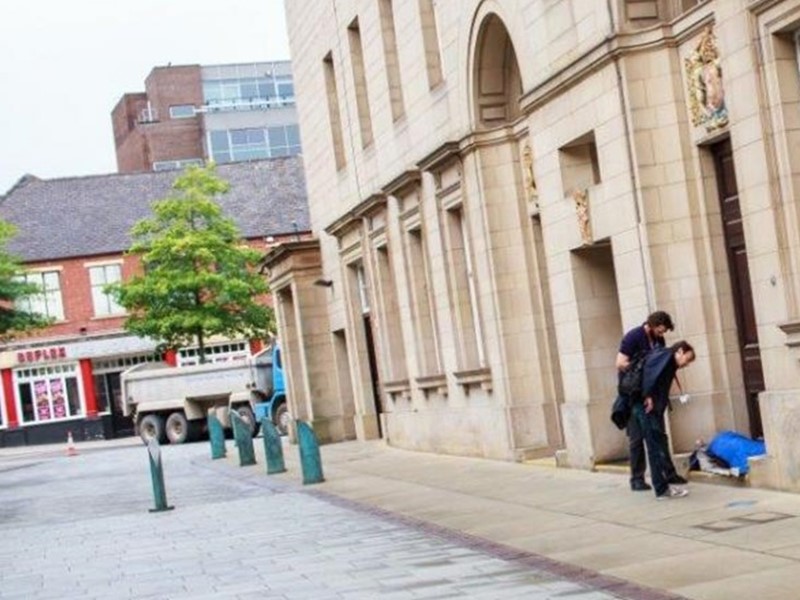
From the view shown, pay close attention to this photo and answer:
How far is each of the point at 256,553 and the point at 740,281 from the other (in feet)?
17.0

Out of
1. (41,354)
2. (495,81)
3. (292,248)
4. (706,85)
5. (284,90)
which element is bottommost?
(706,85)

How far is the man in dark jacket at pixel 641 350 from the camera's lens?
44.7ft

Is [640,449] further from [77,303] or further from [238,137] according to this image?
[238,137]

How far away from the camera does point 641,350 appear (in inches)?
551

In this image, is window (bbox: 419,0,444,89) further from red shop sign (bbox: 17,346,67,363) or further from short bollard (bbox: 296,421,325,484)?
red shop sign (bbox: 17,346,67,363)

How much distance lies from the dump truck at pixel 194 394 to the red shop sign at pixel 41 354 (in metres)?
13.7

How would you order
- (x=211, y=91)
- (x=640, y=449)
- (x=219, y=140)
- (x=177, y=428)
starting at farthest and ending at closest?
(x=211, y=91) < (x=219, y=140) < (x=177, y=428) < (x=640, y=449)

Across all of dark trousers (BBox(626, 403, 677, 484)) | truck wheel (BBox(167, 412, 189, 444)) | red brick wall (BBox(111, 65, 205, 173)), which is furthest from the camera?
red brick wall (BBox(111, 65, 205, 173))

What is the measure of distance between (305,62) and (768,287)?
20830 millimetres

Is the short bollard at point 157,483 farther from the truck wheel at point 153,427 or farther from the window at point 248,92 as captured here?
the window at point 248,92

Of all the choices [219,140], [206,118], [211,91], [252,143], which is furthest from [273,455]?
[211,91]

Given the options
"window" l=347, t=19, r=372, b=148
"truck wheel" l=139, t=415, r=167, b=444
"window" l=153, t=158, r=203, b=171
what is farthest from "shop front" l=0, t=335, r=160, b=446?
"window" l=347, t=19, r=372, b=148

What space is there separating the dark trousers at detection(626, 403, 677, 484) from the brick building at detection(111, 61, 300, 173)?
73837 mm

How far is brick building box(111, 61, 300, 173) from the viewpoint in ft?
290
